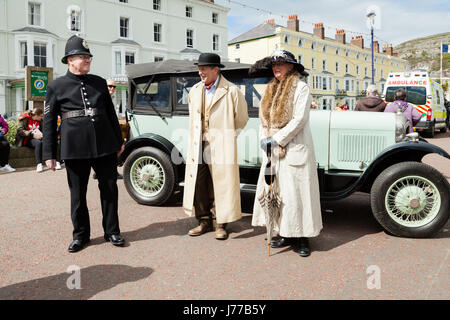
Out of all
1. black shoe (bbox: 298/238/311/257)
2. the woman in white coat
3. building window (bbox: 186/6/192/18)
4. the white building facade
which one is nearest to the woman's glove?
the woman in white coat

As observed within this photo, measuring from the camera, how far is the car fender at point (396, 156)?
171 inches

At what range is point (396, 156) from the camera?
Result: 182 inches

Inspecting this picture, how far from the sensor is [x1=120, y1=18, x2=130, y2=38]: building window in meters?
34.2

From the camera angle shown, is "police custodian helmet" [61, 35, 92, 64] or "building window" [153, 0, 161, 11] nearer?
"police custodian helmet" [61, 35, 92, 64]

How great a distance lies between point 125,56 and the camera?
111 ft

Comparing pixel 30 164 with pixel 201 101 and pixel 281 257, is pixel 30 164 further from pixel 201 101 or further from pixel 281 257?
pixel 281 257

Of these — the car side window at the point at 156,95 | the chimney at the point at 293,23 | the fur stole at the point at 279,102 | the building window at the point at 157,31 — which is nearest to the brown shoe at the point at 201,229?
the fur stole at the point at 279,102

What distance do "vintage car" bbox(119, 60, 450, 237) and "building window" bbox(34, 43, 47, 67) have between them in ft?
86.8

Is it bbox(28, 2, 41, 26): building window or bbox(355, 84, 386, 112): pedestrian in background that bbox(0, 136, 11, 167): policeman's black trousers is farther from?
bbox(28, 2, 41, 26): building window

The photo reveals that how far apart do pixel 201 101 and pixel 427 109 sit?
52.9 ft

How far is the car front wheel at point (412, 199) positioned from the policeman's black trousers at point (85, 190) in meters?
2.92

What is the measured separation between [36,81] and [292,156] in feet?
37.9

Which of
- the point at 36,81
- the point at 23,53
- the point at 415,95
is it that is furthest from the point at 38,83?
the point at 23,53

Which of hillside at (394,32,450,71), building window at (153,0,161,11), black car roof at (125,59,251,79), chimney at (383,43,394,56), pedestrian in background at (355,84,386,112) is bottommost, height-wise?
pedestrian in background at (355,84,386,112)
